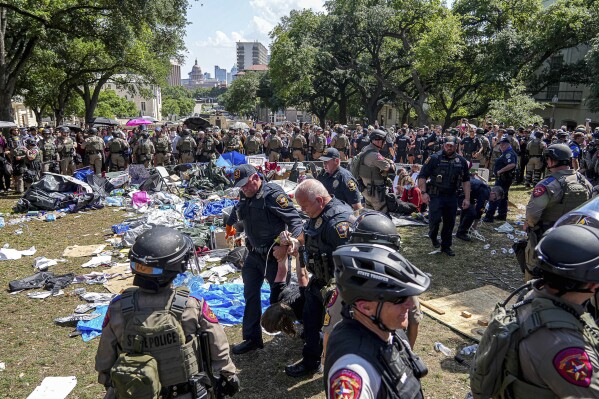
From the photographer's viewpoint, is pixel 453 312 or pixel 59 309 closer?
pixel 453 312

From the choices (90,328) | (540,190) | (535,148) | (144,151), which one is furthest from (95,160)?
(535,148)

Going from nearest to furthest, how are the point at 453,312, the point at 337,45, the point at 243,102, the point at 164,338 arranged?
the point at 164,338 → the point at 453,312 → the point at 337,45 → the point at 243,102

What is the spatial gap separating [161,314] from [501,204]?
9.52m

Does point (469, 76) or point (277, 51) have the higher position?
point (277, 51)

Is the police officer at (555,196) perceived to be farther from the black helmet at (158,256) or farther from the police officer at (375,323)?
the black helmet at (158,256)

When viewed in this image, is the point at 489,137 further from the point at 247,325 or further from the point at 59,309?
the point at 59,309

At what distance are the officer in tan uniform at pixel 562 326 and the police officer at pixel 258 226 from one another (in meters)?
2.79

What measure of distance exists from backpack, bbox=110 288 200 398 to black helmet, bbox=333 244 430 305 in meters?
1.09

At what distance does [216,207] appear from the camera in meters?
10.5

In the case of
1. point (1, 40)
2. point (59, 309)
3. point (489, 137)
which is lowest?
point (59, 309)

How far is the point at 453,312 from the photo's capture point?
18.6ft

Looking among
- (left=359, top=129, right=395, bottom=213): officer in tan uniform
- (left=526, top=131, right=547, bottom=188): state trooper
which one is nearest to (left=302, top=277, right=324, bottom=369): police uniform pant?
(left=359, top=129, right=395, bottom=213): officer in tan uniform

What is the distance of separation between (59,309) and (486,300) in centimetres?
599

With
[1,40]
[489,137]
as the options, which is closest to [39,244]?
[1,40]
